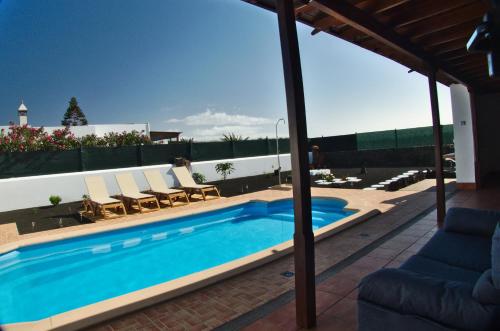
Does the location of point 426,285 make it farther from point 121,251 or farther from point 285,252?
point 121,251

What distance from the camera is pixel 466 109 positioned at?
818 cm

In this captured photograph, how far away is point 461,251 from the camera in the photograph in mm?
2693

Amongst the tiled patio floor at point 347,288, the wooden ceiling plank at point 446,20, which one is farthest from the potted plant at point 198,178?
the wooden ceiling plank at point 446,20

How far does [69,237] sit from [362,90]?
18269 mm

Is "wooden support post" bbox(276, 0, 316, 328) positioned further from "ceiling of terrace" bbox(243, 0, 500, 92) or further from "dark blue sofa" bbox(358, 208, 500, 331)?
"dark blue sofa" bbox(358, 208, 500, 331)

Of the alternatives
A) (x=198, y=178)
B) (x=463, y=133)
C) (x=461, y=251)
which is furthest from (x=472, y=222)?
(x=198, y=178)

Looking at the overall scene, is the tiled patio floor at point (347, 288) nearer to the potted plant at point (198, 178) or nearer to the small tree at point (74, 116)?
the potted plant at point (198, 178)

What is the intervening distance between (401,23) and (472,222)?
2.25 meters

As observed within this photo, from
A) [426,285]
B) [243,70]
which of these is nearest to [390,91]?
[243,70]

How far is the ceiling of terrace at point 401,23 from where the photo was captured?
299cm

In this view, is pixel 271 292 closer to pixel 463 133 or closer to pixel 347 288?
pixel 347 288

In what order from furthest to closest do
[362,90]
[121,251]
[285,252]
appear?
1. [362,90]
2. [121,251]
3. [285,252]

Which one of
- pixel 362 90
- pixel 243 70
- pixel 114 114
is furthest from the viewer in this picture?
pixel 114 114

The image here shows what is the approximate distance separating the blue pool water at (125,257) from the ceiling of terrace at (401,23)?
3933mm
